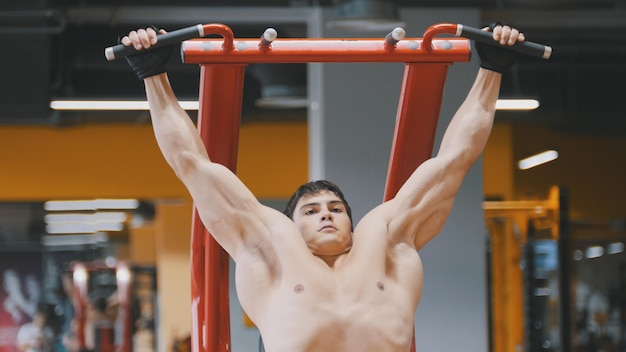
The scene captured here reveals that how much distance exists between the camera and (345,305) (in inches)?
105

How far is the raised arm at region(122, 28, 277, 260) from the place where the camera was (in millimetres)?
2730

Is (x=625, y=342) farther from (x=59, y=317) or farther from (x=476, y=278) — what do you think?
(x=59, y=317)

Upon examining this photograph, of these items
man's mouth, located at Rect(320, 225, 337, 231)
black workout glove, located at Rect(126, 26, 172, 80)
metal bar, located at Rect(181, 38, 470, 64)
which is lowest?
man's mouth, located at Rect(320, 225, 337, 231)

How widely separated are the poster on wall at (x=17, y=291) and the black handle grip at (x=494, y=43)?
969 centimetres

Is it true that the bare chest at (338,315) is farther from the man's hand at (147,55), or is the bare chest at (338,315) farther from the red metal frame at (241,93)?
the man's hand at (147,55)

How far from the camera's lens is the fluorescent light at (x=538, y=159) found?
9.49 metres

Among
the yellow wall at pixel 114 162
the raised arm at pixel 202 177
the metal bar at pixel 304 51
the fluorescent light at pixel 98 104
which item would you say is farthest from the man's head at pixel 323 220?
the yellow wall at pixel 114 162

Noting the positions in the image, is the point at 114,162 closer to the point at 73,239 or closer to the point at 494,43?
the point at 494,43

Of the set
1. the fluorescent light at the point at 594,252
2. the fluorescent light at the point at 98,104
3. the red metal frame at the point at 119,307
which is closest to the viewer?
the fluorescent light at the point at 98,104

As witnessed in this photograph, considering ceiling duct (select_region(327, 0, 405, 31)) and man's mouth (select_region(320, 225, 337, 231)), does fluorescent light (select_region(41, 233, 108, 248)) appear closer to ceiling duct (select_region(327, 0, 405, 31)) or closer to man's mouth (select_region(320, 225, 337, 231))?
ceiling duct (select_region(327, 0, 405, 31))

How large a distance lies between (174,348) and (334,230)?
775 cm

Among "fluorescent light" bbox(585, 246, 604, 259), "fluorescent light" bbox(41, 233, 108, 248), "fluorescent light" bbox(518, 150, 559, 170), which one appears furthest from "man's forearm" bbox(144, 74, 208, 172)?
"fluorescent light" bbox(41, 233, 108, 248)

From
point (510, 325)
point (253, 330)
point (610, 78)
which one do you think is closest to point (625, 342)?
point (510, 325)

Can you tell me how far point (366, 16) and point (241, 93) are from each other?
2.38 meters
